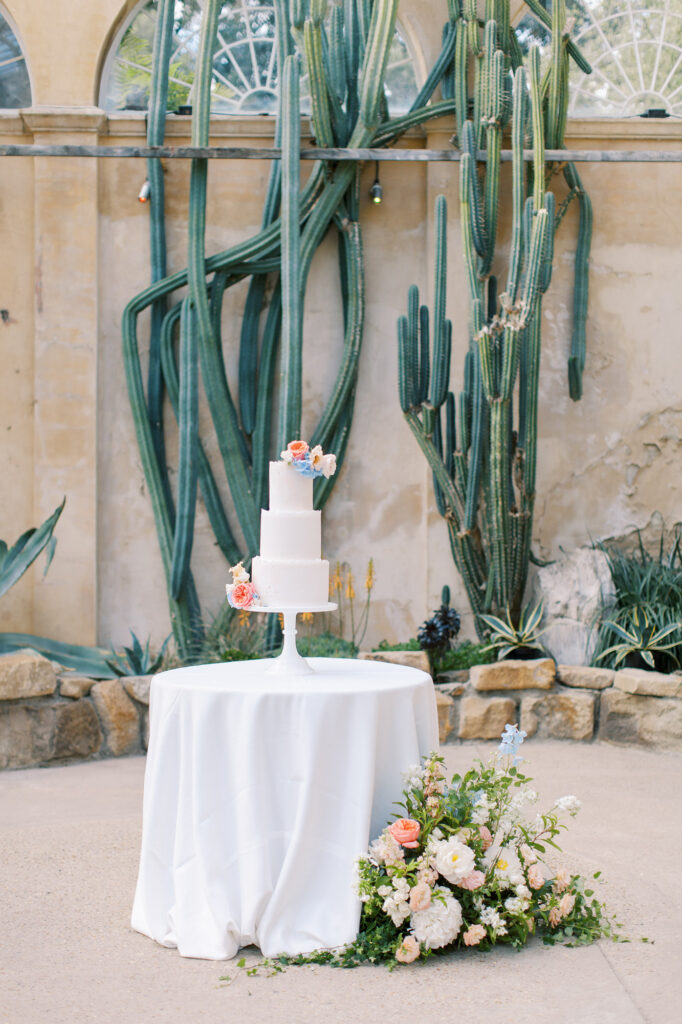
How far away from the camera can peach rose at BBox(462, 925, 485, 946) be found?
262 centimetres

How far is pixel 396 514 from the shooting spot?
21.1 ft

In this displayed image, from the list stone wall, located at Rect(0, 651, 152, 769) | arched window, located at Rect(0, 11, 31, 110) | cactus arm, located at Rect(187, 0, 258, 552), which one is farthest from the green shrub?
arched window, located at Rect(0, 11, 31, 110)

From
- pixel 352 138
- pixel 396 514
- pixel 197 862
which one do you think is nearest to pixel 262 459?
pixel 396 514

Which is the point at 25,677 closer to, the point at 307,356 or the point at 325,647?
the point at 325,647

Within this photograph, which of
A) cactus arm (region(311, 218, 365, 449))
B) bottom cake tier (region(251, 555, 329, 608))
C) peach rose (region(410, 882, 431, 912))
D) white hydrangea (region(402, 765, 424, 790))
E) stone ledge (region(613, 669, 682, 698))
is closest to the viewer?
peach rose (region(410, 882, 431, 912))

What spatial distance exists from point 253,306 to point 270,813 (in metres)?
4.18

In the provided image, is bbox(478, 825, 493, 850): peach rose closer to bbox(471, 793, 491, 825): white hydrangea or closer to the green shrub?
bbox(471, 793, 491, 825): white hydrangea

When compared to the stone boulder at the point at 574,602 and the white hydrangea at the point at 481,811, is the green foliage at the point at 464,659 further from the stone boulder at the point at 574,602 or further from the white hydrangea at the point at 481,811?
the white hydrangea at the point at 481,811

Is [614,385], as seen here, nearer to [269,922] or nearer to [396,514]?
[396,514]

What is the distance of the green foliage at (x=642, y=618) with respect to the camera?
542cm

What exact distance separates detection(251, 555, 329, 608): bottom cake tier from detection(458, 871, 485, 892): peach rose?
862mm

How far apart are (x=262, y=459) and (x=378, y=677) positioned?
10.5 ft

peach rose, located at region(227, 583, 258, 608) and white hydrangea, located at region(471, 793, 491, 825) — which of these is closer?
white hydrangea, located at region(471, 793, 491, 825)

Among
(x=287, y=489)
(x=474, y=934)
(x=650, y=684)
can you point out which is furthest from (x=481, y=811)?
(x=650, y=684)
